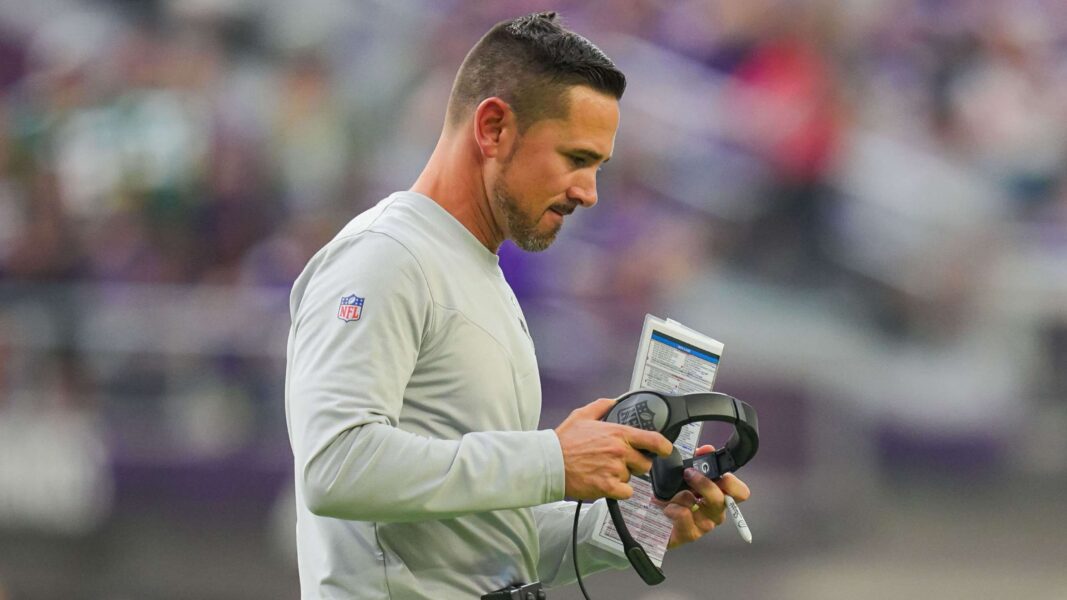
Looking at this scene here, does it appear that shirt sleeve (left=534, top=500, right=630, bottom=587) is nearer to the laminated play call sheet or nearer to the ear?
the laminated play call sheet

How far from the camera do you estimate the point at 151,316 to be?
6.53 meters

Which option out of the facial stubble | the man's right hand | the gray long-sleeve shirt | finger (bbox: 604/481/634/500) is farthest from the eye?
finger (bbox: 604/481/634/500)

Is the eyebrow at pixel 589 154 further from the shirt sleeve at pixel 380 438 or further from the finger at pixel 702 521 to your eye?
the finger at pixel 702 521

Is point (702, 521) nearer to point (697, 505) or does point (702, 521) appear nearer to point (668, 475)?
point (697, 505)

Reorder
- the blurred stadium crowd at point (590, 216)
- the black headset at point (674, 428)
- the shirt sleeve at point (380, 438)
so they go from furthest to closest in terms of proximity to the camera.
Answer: the blurred stadium crowd at point (590, 216) < the black headset at point (674, 428) < the shirt sleeve at point (380, 438)

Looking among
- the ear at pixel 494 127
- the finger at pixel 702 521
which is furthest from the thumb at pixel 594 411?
the ear at pixel 494 127

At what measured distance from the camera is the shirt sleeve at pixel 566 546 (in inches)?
104

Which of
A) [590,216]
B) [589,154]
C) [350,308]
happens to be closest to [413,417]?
[350,308]

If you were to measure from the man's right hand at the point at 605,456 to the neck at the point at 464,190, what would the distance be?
48cm

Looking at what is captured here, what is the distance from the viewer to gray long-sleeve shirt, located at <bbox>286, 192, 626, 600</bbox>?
7.06ft

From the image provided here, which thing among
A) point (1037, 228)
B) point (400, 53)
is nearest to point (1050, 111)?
point (1037, 228)

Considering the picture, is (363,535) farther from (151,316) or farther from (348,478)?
(151,316)

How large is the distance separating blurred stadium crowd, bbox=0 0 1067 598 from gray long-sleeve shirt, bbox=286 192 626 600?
3.81 m

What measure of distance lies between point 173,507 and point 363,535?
14.4 ft
